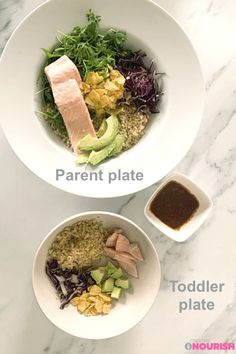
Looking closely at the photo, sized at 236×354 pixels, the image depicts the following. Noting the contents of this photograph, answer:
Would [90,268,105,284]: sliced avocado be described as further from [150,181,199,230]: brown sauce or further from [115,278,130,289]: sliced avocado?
[150,181,199,230]: brown sauce

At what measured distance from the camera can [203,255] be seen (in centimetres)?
160

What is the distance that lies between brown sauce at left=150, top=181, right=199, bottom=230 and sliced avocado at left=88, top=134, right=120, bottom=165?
0.17m

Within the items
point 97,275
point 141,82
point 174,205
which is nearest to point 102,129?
point 141,82

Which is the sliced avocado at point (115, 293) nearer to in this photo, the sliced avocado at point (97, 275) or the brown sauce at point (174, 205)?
the sliced avocado at point (97, 275)

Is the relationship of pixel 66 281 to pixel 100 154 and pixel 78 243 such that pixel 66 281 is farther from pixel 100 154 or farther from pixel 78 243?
pixel 100 154

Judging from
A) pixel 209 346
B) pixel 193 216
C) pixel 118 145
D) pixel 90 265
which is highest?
pixel 118 145

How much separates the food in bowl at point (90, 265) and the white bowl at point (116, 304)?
0.02m

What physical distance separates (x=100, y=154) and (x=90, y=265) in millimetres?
300

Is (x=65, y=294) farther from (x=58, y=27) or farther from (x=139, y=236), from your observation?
(x=58, y=27)

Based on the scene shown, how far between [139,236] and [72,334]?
29 cm

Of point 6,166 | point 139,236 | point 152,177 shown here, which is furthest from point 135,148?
point 6,166

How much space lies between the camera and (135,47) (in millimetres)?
1456

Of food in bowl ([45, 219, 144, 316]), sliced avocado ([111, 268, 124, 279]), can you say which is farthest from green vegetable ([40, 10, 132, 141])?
sliced avocado ([111, 268, 124, 279])

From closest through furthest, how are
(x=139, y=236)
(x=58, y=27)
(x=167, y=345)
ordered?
(x=58, y=27) < (x=139, y=236) < (x=167, y=345)
